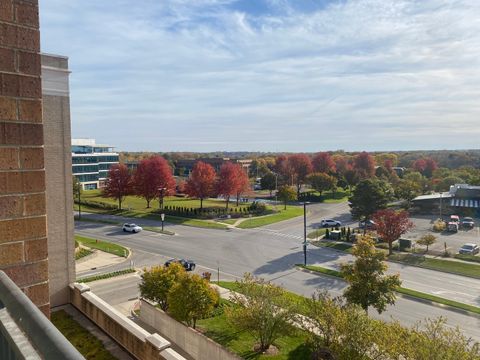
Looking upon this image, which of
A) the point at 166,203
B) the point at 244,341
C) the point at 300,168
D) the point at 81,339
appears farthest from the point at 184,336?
the point at 300,168

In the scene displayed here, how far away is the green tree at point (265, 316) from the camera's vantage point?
18.0 metres

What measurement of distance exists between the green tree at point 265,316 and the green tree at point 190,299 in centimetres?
167

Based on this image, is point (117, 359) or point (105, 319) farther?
point (105, 319)

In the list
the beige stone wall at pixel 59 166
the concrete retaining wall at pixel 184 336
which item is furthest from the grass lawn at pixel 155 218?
the beige stone wall at pixel 59 166

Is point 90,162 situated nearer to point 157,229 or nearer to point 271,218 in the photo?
point 157,229

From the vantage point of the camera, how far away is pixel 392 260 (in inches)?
1448

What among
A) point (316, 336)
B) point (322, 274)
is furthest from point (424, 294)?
point (316, 336)

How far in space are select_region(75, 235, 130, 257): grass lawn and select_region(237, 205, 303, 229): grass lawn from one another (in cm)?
1720

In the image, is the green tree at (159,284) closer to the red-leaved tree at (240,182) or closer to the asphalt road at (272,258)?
the asphalt road at (272,258)

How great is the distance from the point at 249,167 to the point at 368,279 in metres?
106

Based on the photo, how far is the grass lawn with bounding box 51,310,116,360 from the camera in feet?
33.6

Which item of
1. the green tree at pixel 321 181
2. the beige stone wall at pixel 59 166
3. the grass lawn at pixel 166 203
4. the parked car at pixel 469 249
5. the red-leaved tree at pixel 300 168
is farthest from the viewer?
the red-leaved tree at pixel 300 168

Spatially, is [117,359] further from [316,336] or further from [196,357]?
[316,336]

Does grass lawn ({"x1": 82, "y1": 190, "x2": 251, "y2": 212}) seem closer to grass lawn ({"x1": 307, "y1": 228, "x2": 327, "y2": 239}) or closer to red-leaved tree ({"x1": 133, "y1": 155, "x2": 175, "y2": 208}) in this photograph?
red-leaved tree ({"x1": 133, "y1": 155, "x2": 175, "y2": 208})
